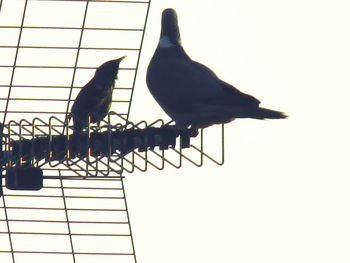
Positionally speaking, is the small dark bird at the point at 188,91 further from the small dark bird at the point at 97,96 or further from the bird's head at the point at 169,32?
the small dark bird at the point at 97,96

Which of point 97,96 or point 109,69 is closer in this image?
point 97,96

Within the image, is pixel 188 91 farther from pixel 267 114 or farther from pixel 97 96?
pixel 267 114

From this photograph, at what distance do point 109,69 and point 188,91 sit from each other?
584mm

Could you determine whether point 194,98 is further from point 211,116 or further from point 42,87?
point 42,87

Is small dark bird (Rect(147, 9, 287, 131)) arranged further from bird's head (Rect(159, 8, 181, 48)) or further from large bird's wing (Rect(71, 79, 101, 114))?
large bird's wing (Rect(71, 79, 101, 114))

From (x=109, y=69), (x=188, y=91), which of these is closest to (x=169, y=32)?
(x=109, y=69)

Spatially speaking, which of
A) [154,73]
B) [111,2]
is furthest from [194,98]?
[111,2]

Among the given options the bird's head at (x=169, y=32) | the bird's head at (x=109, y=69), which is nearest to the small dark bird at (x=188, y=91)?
the bird's head at (x=169, y=32)

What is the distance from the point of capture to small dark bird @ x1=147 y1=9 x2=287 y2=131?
518cm

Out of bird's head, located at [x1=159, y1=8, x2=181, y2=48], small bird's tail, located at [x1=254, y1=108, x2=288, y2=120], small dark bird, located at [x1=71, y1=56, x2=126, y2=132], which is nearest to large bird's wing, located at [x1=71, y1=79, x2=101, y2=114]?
small dark bird, located at [x1=71, y1=56, x2=126, y2=132]

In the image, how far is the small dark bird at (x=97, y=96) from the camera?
5.64 meters

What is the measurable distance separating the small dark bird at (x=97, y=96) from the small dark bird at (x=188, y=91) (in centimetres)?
23

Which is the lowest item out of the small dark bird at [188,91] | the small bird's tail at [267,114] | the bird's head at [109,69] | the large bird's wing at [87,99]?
the large bird's wing at [87,99]

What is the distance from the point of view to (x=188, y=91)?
564 cm
